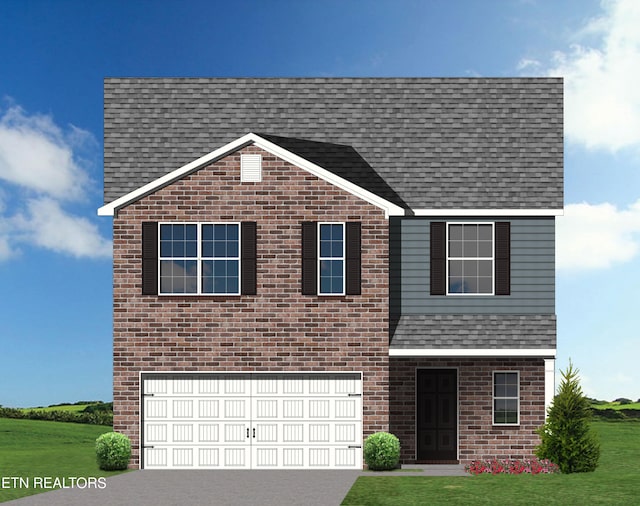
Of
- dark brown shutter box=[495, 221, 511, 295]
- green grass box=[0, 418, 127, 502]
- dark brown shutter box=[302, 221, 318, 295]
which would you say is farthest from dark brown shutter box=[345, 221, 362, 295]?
green grass box=[0, 418, 127, 502]

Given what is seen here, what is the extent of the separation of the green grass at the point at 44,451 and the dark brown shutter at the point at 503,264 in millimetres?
11210

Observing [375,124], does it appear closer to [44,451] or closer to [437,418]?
[437,418]

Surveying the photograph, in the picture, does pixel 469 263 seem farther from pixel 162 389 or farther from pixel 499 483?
pixel 162 389

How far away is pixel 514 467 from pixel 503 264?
214 inches

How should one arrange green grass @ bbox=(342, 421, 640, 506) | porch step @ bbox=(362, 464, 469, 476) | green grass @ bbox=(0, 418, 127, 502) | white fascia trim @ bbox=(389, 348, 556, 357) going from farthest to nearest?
white fascia trim @ bbox=(389, 348, 556, 357)
green grass @ bbox=(0, 418, 127, 502)
porch step @ bbox=(362, 464, 469, 476)
green grass @ bbox=(342, 421, 640, 506)

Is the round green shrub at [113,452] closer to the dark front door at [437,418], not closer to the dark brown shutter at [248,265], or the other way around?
the dark brown shutter at [248,265]

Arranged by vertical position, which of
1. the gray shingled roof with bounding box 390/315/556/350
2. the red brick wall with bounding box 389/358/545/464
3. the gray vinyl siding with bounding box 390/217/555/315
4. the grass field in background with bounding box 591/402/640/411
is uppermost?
the gray vinyl siding with bounding box 390/217/555/315

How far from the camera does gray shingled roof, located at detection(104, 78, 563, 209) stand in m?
26.3

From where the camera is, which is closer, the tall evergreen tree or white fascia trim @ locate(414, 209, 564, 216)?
the tall evergreen tree

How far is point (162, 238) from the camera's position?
952 inches

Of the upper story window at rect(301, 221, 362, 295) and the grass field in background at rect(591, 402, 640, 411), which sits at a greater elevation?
the upper story window at rect(301, 221, 362, 295)

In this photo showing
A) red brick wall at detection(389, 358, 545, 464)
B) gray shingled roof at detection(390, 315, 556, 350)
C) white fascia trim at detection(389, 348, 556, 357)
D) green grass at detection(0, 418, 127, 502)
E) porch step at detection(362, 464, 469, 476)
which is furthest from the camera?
red brick wall at detection(389, 358, 545, 464)

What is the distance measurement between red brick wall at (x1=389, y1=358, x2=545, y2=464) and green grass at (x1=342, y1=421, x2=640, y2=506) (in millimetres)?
2325

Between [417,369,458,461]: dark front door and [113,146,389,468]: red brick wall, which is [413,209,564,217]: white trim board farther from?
[417,369,458,461]: dark front door
